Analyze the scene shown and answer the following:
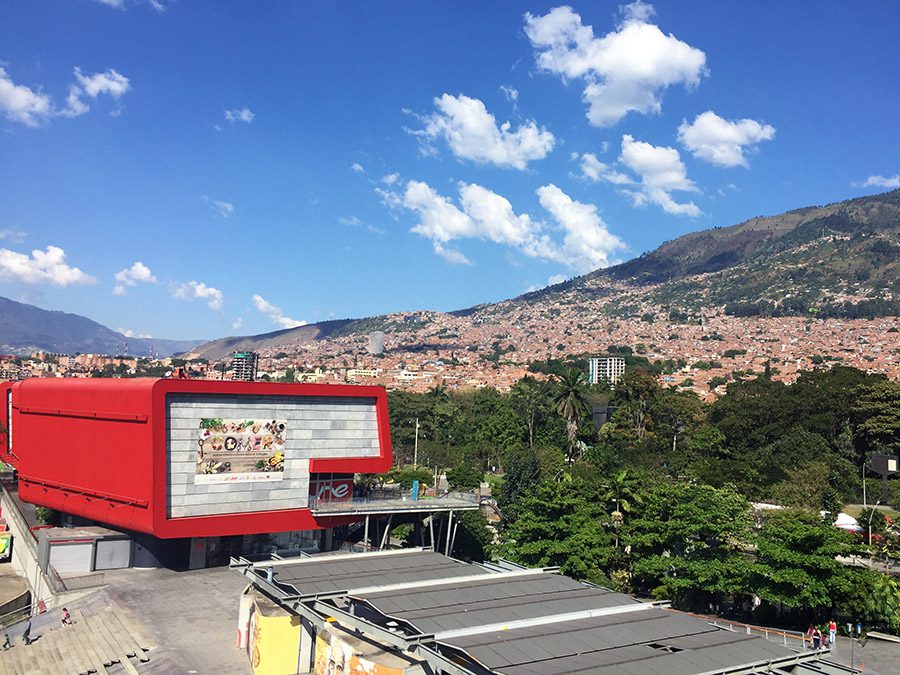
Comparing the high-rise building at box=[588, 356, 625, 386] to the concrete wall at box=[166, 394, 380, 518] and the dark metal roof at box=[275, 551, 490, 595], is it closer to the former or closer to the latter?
the concrete wall at box=[166, 394, 380, 518]

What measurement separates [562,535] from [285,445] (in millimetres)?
12809

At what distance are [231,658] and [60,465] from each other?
18.6 meters

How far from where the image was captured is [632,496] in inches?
1334

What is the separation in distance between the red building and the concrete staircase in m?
4.54

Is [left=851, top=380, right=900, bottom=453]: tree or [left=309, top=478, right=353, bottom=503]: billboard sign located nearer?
[left=309, top=478, right=353, bottom=503]: billboard sign

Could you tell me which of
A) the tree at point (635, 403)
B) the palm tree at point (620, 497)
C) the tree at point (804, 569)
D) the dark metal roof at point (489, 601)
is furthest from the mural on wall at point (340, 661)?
the tree at point (635, 403)

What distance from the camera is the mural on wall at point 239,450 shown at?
30172 mm

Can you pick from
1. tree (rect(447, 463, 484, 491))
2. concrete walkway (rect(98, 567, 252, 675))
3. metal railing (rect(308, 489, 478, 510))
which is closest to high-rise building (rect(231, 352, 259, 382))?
metal railing (rect(308, 489, 478, 510))

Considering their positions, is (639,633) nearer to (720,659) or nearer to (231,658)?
(720,659)

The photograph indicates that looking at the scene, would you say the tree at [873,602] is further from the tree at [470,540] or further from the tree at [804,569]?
the tree at [470,540]

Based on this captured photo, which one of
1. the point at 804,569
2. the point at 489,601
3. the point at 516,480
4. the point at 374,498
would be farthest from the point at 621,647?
the point at 516,480

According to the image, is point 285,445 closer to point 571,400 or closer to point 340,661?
point 340,661

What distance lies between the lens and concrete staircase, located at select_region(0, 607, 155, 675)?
21.8m

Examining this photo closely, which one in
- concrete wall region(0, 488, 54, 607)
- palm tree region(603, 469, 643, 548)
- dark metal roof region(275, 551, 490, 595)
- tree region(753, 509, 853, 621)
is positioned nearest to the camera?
dark metal roof region(275, 551, 490, 595)
